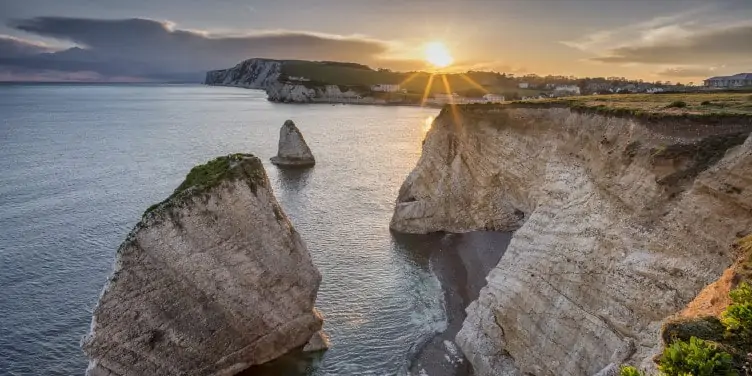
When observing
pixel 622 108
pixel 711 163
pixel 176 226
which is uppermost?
pixel 622 108

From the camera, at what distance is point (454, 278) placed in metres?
40.4

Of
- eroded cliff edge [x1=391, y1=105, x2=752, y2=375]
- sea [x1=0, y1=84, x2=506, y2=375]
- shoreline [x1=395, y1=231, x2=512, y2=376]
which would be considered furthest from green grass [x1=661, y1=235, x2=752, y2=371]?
sea [x1=0, y1=84, x2=506, y2=375]

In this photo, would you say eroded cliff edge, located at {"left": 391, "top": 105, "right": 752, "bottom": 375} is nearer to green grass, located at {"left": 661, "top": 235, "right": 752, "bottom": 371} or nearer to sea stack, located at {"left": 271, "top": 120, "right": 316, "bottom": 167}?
green grass, located at {"left": 661, "top": 235, "right": 752, "bottom": 371}

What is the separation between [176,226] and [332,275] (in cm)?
1683

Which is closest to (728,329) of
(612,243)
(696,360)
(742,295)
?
(742,295)

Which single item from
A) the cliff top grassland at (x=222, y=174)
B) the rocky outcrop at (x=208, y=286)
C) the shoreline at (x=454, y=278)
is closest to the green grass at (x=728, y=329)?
the shoreline at (x=454, y=278)

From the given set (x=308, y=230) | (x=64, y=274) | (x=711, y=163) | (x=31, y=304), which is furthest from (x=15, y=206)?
(x=711, y=163)

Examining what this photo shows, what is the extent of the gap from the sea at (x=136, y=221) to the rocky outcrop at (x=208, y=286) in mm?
3719

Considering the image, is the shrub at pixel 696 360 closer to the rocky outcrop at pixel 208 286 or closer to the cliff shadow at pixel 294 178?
the rocky outcrop at pixel 208 286

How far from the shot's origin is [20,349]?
29.3 metres

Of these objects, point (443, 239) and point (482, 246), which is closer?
point (482, 246)

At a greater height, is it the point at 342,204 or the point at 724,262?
the point at 724,262

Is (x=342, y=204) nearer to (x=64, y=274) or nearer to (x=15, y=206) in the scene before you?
(x=64, y=274)

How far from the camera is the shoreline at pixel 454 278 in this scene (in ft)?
94.1
